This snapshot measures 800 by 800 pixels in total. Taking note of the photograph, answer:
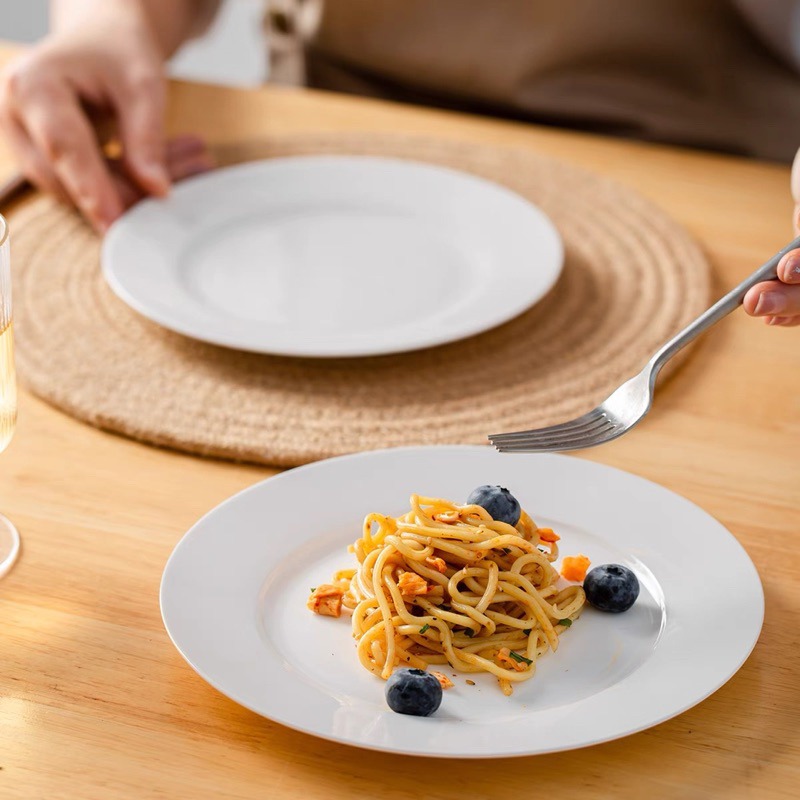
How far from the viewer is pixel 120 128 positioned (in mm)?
1461

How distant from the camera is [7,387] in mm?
805

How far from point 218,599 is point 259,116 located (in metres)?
1.12

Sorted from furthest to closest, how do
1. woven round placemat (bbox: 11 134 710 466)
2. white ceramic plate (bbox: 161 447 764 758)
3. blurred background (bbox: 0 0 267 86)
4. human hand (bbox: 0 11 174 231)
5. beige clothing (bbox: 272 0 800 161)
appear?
blurred background (bbox: 0 0 267 86) → beige clothing (bbox: 272 0 800 161) → human hand (bbox: 0 11 174 231) → woven round placemat (bbox: 11 134 710 466) → white ceramic plate (bbox: 161 447 764 758)

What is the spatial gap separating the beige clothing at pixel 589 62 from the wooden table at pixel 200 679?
2.35 ft

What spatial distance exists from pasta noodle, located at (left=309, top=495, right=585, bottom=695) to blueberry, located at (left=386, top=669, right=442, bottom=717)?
36 millimetres

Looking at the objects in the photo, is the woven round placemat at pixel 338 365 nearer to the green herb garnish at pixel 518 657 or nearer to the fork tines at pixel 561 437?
the fork tines at pixel 561 437

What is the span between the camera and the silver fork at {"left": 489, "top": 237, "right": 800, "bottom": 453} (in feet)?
2.80

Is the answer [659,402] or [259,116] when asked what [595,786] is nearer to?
[659,402]

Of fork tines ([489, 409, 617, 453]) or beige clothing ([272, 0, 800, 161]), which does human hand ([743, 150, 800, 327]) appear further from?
beige clothing ([272, 0, 800, 161])

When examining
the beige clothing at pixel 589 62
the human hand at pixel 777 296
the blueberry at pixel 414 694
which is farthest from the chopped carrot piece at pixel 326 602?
the beige clothing at pixel 589 62

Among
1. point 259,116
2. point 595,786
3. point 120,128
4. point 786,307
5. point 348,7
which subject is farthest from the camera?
point 348,7

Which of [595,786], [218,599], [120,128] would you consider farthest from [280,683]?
[120,128]

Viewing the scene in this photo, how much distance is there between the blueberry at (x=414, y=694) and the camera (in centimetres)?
66

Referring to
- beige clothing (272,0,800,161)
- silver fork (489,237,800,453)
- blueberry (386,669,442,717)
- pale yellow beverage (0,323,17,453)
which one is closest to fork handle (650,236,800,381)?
silver fork (489,237,800,453)
